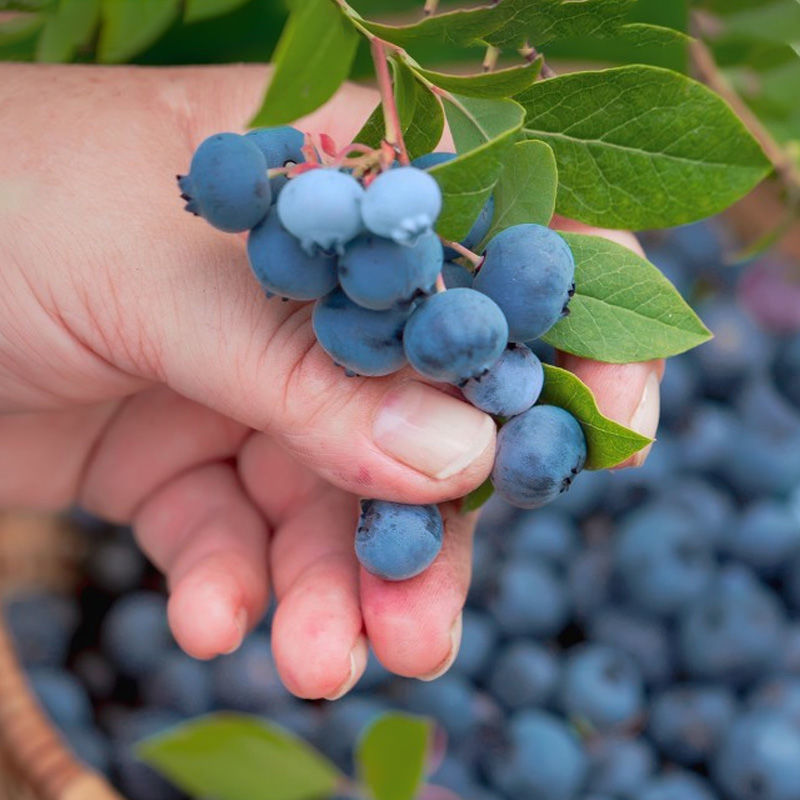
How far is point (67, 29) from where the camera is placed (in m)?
0.82

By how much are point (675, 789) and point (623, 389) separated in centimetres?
77

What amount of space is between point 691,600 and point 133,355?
910 millimetres

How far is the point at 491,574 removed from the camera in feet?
4.72

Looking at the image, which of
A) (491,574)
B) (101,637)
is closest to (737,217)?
(491,574)

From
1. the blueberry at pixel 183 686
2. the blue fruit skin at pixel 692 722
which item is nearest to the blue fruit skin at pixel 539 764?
the blue fruit skin at pixel 692 722

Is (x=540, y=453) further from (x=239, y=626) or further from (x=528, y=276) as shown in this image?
(x=239, y=626)

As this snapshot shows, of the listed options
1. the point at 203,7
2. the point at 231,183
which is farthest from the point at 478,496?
the point at 203,7

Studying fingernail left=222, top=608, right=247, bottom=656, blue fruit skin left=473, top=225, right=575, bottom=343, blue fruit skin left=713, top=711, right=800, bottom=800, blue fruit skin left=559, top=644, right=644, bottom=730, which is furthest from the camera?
blue fruit skin left=559, top=644, right=644, bottom=730

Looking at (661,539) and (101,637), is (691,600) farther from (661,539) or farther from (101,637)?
(101,637)

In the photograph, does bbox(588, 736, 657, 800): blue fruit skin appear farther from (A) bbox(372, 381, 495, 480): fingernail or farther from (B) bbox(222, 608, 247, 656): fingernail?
(A) bbox(372, 381, 495, 480): fingernail

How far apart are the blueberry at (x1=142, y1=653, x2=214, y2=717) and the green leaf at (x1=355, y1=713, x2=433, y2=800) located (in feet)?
2.10

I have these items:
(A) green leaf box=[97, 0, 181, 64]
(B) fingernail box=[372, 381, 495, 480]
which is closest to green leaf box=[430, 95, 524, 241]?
(B) fingernail box=[372, 381, 495, 480]

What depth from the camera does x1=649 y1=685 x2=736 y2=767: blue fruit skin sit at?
133 cm

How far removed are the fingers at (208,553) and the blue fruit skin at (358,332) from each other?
1.02 feet
